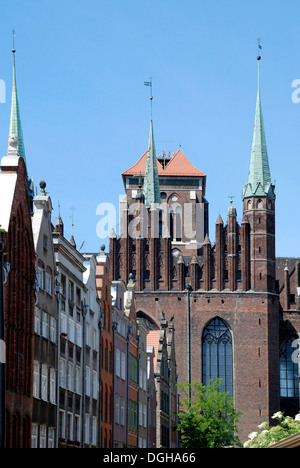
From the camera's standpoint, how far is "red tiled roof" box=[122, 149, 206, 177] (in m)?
113

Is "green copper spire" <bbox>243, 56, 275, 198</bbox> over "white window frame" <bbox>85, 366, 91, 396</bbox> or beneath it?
over

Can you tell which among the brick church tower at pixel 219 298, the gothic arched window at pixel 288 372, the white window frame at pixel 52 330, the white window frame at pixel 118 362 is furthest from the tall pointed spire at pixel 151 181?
the white window frame at pixel 52 330

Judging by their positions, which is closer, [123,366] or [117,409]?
[117,409]

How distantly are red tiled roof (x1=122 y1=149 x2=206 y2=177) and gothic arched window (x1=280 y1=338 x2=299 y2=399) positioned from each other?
99.4 feet

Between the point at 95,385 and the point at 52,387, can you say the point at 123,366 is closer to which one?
the point at 95,385

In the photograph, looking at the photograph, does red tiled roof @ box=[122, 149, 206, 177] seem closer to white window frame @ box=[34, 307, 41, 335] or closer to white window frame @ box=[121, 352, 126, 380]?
white window frame @ box=[121, 352, 126, 380]

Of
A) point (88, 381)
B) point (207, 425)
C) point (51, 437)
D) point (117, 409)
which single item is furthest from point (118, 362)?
point (207, 425)

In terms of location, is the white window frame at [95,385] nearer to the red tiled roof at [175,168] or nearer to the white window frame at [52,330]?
the white window frame at [52,330]

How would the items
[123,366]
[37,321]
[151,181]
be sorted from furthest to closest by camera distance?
[151,181], [123,366], [37,321]

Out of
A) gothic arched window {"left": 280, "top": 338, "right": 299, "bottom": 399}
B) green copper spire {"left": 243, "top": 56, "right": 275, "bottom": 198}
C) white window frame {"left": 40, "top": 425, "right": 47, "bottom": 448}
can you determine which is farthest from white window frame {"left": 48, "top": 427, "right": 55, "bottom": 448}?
green copper spire {"left": 243, "top": 56, "right": 275, "bottom": 198}

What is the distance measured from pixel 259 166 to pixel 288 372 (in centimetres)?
1671

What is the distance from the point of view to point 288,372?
88.6 m

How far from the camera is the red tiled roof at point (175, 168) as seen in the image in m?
113

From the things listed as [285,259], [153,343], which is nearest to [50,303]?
[153,343]
